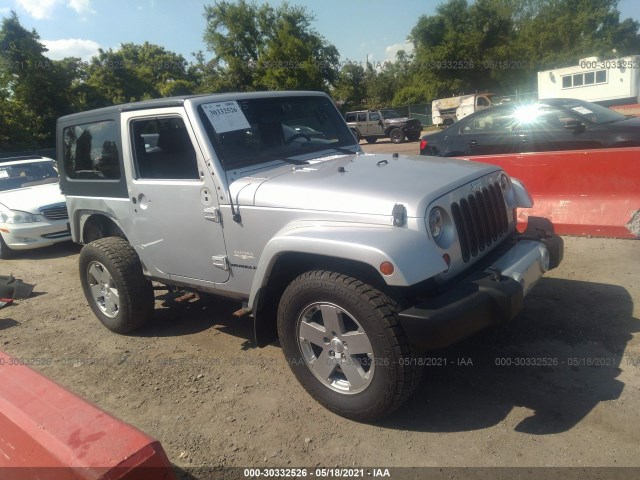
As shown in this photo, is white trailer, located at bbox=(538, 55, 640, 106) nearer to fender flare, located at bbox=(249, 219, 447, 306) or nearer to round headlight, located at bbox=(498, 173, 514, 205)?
round headlight, located at bbox=(498, 173, 514, 205)

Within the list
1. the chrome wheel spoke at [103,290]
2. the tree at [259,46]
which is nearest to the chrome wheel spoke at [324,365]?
the chrome wheel spoke at [103,290]

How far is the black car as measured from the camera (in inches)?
291

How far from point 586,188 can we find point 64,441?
227 inches

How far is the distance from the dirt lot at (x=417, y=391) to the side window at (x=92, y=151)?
1.50 meters

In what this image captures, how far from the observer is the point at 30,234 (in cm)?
778

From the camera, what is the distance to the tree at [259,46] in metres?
39.9

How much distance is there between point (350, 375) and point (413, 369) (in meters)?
0.42

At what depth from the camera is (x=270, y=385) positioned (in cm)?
354

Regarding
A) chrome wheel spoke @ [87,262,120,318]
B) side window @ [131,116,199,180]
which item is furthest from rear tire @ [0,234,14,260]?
side window @ [131,116,199,180]

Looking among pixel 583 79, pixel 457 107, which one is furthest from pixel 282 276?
pixel 457 107

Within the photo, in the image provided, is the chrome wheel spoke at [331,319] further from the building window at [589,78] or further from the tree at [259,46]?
the tree at [259,46]

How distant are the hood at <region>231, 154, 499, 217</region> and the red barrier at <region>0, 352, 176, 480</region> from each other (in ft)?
5.27

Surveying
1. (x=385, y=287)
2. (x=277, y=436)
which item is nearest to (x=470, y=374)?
(x=385, y=287)

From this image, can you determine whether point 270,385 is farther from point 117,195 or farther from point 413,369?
point 117,195
